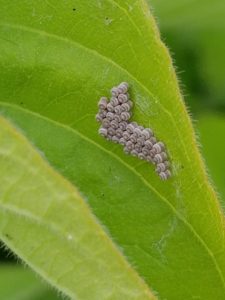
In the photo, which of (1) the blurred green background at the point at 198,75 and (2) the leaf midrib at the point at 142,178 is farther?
(1) the blurred green background at the point at 198,75

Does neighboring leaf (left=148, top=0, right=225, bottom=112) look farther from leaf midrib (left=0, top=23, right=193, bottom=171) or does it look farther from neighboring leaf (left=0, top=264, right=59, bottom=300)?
leaf midrib (left=0, top=23, right=193, bottom=171)

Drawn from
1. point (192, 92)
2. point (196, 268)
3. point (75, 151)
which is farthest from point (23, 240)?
point (192, 92)

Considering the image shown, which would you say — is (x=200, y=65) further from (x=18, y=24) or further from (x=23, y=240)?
(x=23, y=240)

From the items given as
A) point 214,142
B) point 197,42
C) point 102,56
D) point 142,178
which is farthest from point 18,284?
point 102,56

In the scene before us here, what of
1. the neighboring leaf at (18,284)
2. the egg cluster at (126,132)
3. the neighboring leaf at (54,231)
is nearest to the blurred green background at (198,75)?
the neighboring leaf at (18,284)

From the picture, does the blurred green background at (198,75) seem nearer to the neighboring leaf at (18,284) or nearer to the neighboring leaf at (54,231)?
the neighboring leaf at (18,284)

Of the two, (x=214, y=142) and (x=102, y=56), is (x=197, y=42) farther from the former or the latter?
(x=102, y=56)
